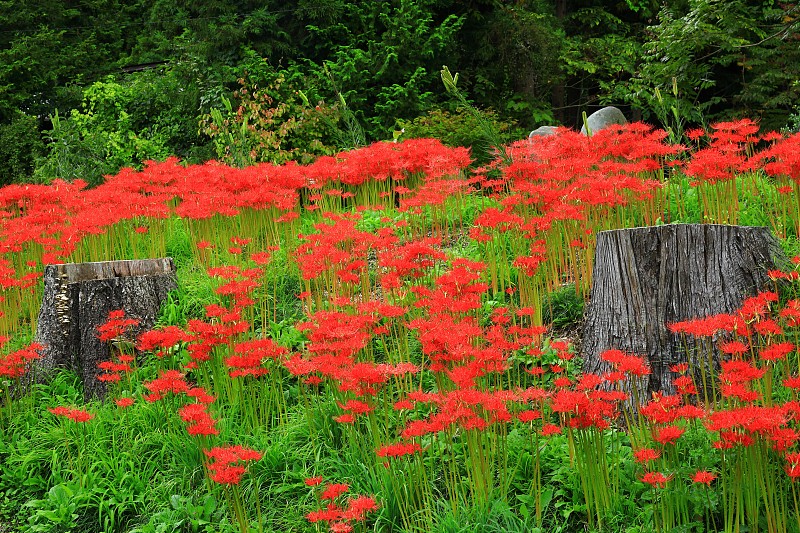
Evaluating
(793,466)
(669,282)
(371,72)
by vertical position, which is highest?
(371,72)

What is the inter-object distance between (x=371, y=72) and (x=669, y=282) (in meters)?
10.9

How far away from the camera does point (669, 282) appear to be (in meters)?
4.57

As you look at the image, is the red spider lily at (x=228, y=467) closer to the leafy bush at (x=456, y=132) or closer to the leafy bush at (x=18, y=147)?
the leafy bush at (x=456, y=132)

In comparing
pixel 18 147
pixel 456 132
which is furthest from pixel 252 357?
pixel 18 147

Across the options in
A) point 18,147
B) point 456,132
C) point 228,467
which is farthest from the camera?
point 18,147

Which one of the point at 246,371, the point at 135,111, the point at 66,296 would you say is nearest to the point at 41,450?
the point at 66,296

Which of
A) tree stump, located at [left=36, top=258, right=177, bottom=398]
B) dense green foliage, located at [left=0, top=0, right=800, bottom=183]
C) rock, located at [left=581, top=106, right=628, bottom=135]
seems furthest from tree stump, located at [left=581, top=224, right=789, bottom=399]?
rock, located at [left=581, top=106, right=628, bottom=135]

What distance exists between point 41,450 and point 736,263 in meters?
4.57

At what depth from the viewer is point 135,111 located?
16.9 meters

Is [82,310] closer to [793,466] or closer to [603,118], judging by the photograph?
[793,466]

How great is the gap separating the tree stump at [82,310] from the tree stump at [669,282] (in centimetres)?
359

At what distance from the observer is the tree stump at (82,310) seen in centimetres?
589

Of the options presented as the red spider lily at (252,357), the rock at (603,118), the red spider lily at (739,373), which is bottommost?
the red spider lily at (739,373)

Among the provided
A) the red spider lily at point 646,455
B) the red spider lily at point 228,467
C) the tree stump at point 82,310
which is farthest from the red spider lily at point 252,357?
the red spider lily at point 646,455
